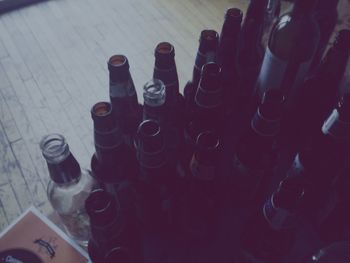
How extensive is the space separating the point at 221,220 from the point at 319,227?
6.4 inches

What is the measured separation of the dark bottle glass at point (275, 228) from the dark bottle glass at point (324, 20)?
0.27 m

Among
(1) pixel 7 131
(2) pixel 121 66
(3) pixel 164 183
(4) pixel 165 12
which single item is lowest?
(1) pixel 7 131

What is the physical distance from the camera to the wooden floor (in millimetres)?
848

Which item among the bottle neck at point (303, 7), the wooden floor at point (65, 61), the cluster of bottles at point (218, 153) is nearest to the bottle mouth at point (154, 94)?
the cluster of bottles at point (218, 153)

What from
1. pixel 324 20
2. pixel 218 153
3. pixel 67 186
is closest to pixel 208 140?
pixel 218 153

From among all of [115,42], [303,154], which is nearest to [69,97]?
[115,42]

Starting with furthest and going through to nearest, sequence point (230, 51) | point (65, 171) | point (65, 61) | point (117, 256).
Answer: point (65, 61)
point (230, 51)
point (65, 171)
point (117, 256)

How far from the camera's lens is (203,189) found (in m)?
0.53

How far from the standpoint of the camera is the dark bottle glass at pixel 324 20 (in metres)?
0.63

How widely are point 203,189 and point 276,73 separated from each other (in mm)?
207

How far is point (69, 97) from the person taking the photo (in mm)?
1011

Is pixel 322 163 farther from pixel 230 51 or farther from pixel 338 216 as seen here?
pixel 230 51

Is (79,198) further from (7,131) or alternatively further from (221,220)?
(7,131)

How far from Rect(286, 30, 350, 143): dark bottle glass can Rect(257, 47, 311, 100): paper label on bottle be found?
0.08 meters
